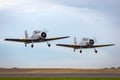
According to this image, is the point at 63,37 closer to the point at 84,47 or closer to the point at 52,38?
the point at 52,38

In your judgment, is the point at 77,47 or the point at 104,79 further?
the point at 77,47

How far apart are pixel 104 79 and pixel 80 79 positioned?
406cm

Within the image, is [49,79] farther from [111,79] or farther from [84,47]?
[84,47]

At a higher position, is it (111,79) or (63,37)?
(63,37)

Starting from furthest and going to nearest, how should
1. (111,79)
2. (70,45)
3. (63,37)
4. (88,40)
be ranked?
(70,45) → (88,40) → (63,37) → (111,79)

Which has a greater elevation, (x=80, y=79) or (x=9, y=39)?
(x=9, y=39)

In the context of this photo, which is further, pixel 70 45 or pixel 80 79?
pixel 70 45

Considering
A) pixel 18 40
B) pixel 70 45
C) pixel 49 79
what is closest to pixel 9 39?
pixel 18 40

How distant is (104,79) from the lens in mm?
60812

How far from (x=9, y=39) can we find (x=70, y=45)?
23.4 meters

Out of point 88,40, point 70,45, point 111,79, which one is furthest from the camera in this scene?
point 70,45

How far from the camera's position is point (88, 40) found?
114312 millimetres

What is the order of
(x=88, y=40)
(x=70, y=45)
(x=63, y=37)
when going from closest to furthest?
(x=63, y=37) < (x=88, y=40) < (x=70, y=45)

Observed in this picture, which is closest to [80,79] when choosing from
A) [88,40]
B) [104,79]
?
[104,79]
